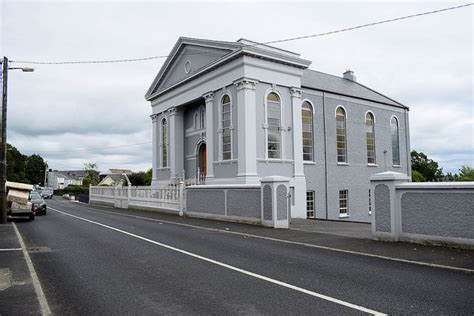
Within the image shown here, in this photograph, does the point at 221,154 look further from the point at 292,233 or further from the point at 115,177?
the point at 115,177

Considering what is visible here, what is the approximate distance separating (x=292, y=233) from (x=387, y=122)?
75.5 ft

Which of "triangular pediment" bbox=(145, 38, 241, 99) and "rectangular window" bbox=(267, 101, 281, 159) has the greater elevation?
"triangular pediment" bbox=(145, 38, 241, 99)

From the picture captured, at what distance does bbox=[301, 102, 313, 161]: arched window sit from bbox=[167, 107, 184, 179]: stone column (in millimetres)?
9004

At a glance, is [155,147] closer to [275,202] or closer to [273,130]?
[273,130]

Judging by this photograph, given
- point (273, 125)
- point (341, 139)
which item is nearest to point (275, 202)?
point (273, 125)

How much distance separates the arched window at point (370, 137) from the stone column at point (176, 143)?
46.5 ft

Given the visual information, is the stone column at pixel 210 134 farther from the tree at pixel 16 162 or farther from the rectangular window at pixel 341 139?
A: the tree at pixel 16 162

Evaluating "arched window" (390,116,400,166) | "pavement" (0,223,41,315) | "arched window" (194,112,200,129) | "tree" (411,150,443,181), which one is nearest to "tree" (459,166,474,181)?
"tree" (411,150,443,181)

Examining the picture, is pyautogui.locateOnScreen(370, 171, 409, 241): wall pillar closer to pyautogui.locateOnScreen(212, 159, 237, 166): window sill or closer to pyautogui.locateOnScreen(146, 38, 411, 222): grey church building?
pyautogui.locateOnScreen(146, 38, 411, 222): grey church building

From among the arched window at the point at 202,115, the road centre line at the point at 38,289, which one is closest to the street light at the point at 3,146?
the road centre line at the point at 38,289

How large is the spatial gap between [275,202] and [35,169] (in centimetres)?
10489

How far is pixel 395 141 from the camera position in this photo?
3409 centimetres

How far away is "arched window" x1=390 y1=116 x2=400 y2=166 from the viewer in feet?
111

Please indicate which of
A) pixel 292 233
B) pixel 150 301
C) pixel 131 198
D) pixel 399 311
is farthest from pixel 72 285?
pixel 131 198
